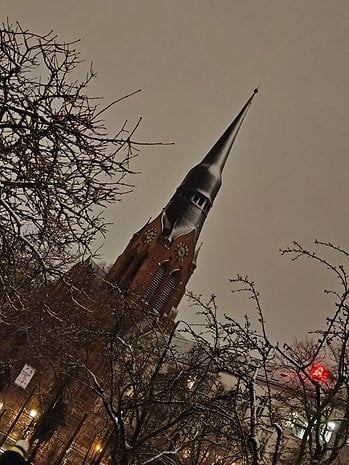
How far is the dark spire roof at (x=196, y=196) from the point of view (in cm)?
4375

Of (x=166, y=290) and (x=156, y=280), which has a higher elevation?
(x=156, y=280)

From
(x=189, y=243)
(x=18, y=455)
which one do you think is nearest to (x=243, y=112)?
(x=189, y=243)

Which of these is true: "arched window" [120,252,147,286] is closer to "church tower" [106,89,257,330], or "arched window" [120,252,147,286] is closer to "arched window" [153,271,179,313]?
"church tower" [106,89,257,330]

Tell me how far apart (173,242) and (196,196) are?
5.22 metres

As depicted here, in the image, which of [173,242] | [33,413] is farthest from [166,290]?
[33,413]

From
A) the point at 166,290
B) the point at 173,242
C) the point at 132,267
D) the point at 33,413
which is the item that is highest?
the point at 173,242

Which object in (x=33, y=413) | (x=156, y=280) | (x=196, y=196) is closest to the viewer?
(x=33, y=413)

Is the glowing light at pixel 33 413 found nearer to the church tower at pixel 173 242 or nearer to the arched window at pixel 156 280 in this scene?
the church tower at pixel 173 242

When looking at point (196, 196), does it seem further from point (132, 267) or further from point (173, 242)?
point (132, 267)

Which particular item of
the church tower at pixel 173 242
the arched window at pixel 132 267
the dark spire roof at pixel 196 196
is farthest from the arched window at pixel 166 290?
the dark spire roof at pixel 196 196

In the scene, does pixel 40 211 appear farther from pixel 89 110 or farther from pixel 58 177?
pixel 89 110

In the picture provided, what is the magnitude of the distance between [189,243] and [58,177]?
128ft

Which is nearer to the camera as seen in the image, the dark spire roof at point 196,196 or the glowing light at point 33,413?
the glowing light at point 33,413

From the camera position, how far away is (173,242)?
1676 inches
